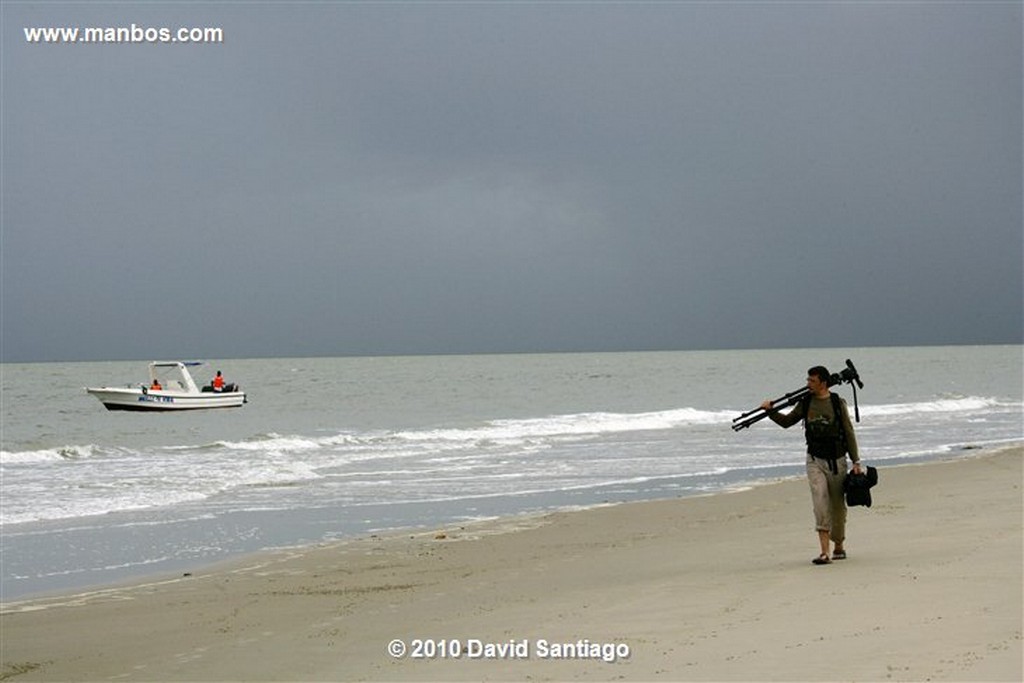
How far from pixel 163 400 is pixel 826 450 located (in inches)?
1973

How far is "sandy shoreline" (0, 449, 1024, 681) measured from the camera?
633cm

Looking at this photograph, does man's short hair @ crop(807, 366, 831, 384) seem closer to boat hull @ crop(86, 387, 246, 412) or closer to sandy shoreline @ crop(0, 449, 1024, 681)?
sandy shoreline @ crop(0, 449, 1024, 681)

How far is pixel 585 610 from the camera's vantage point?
8.10 metres

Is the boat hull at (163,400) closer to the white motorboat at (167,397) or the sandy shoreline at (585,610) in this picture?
the white motorboat at (167,397)

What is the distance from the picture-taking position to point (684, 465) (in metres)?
22.7

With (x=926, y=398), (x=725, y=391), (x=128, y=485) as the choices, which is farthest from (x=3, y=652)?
(x=725, y=391)

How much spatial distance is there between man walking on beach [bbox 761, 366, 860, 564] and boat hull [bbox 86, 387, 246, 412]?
49.8 meters

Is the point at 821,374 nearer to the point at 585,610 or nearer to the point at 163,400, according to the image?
the point at 585,610

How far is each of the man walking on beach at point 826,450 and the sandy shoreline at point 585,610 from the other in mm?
319

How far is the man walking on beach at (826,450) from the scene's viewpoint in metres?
9.16
